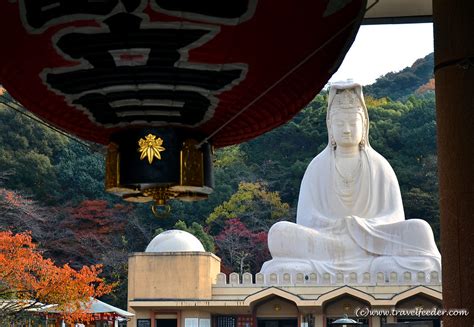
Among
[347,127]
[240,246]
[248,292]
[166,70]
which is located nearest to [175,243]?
[248,292]

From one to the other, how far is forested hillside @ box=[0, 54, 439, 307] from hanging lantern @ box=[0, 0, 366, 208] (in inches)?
1091

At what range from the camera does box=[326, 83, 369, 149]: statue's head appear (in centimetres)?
2367

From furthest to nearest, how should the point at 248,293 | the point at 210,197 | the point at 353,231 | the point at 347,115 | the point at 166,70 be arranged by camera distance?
the point at 210,197 < the point at 347,115 < the point at 353,231 < the point at 248,293 < the point at 166,70

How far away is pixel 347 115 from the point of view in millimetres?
23656

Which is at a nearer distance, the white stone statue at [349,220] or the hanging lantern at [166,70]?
the hanging lantern at [166,70]

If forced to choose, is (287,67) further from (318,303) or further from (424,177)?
(424,177)

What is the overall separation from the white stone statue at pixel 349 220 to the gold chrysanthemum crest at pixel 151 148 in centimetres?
2023

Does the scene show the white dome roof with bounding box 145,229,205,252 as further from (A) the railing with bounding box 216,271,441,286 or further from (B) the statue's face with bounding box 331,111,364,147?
(B) the statue's face with bounding box 331,111,364,147

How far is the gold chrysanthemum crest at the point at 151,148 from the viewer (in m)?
2.68

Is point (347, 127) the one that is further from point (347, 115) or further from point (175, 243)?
point (175, 243)

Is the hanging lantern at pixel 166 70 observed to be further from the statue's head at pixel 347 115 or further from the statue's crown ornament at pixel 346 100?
the statue's crown ornament at pixel 346 100

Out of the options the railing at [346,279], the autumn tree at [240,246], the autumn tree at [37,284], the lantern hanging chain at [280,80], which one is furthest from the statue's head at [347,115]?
the lantern hanging chain at [280,80]

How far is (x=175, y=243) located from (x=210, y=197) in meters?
10.2

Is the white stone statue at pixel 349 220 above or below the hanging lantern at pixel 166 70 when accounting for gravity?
Answer: above
